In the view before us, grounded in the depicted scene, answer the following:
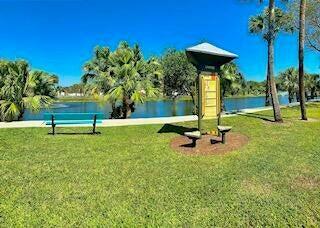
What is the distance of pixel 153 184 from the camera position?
6.99m

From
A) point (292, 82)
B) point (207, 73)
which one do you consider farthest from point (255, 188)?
point (292, 82)

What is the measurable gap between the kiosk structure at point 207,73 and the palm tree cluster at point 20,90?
28.7 ft

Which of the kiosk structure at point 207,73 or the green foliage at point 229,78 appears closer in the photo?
the kiosk structure at point 207,73

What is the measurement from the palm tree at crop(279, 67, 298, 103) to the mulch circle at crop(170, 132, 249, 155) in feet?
162

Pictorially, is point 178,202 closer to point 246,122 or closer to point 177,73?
point 246,122

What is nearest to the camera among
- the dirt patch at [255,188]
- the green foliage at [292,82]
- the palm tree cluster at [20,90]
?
the dirt patch at [255,188]

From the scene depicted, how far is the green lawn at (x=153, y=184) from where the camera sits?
5570 millimetres

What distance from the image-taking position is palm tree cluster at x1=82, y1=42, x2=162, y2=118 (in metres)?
19.5

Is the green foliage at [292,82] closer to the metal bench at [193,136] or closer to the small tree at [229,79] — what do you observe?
the small tree at [229,79]

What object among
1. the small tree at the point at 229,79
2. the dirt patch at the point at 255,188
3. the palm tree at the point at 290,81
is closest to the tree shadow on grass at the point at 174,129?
the dirt patch at the point at 255,188

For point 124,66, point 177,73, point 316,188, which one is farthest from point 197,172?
point 177,73

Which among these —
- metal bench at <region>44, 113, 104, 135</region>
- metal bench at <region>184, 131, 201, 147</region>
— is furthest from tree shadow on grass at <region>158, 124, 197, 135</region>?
metal bench at <region>44, 113, 104, 135</region>

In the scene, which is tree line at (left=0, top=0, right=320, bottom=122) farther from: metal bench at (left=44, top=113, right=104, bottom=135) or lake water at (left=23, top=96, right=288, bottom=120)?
metal bench at (left=44, top=113, right=104, bottom=135)

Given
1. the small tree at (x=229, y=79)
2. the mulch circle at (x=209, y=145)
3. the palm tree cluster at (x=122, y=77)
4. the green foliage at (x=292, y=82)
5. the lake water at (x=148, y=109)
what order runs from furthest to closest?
the green foliage at (x=292, y=82), the small tree at (x=229, y=79), the lake water at (x=148, y=109), the palm tree cluster at (x=122, y=77), the mulch circle at (x=209, y=145)
